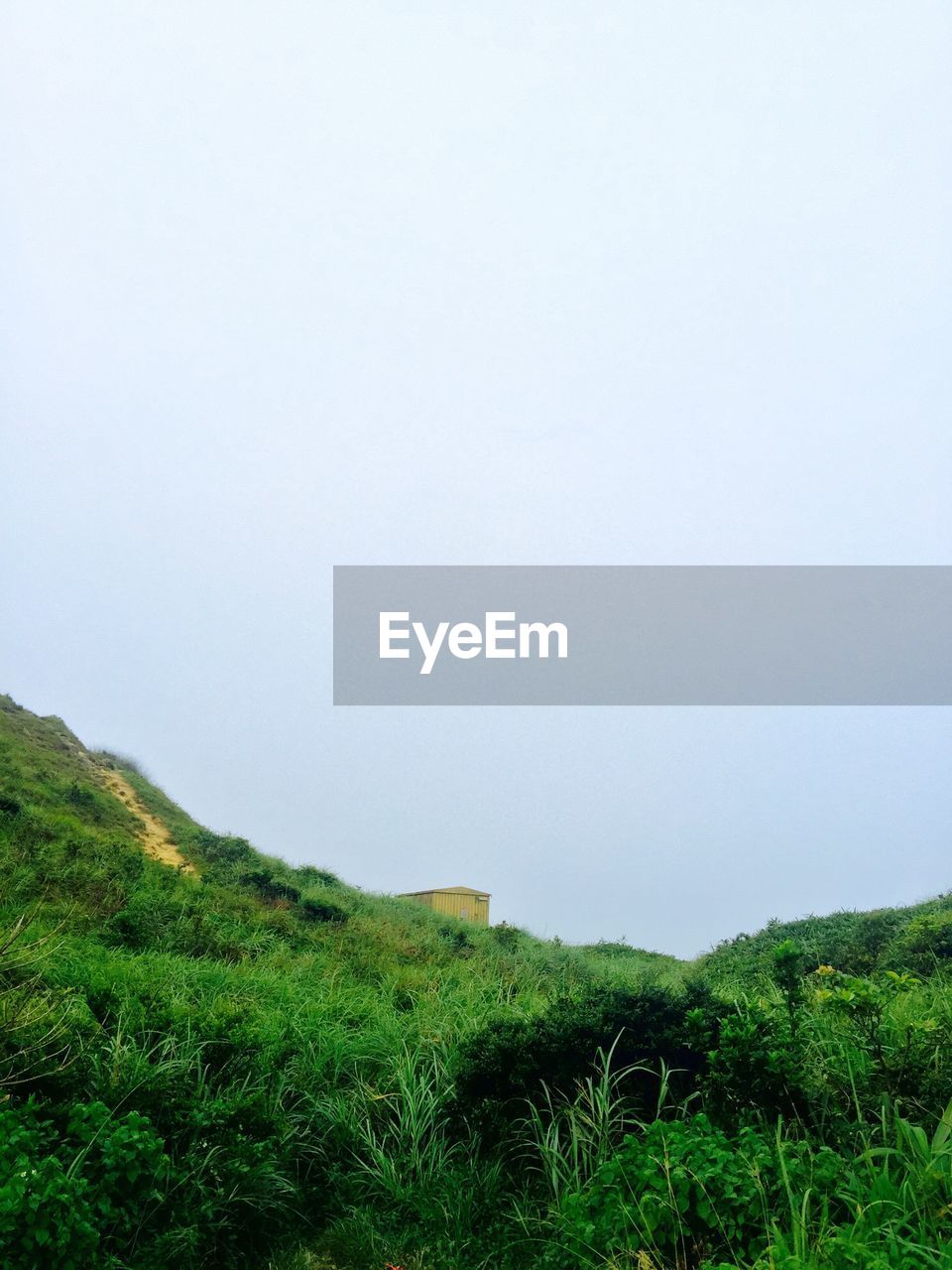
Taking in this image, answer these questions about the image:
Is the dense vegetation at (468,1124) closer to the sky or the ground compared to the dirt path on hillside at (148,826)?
closer to the ground

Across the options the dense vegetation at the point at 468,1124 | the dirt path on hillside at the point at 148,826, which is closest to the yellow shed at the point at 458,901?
the dirt path on hillside at the point at 148,826

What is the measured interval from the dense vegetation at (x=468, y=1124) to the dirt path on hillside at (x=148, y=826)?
1220cm

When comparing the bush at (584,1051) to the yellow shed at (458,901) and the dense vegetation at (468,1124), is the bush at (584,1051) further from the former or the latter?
the yellow shed at (458,901)

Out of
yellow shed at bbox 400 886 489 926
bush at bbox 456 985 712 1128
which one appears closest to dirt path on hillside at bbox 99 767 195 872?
yellow shed at bbox 400 886 489 926

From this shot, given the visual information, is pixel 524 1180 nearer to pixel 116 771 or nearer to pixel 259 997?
pixel 259 997

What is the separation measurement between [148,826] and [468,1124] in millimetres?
19964

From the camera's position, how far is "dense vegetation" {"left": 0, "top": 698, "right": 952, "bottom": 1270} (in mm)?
4043

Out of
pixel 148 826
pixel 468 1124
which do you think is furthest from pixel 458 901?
pixel 468 1124

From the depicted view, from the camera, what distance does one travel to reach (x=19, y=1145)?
13.6 feet

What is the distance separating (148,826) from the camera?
2384cm

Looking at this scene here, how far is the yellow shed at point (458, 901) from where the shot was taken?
25267 millimetres

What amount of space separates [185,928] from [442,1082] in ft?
20.1

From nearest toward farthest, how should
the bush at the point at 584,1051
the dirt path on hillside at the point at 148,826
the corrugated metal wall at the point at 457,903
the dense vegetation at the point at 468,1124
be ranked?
the dense vegetation at the point at 468,1124 → the bush at the point at 584,1051 → the dirt path on hillside at the point at 148,826 → the corrugated metal wall at the point at 457,903

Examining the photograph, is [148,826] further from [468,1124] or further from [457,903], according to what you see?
[468,1124]
